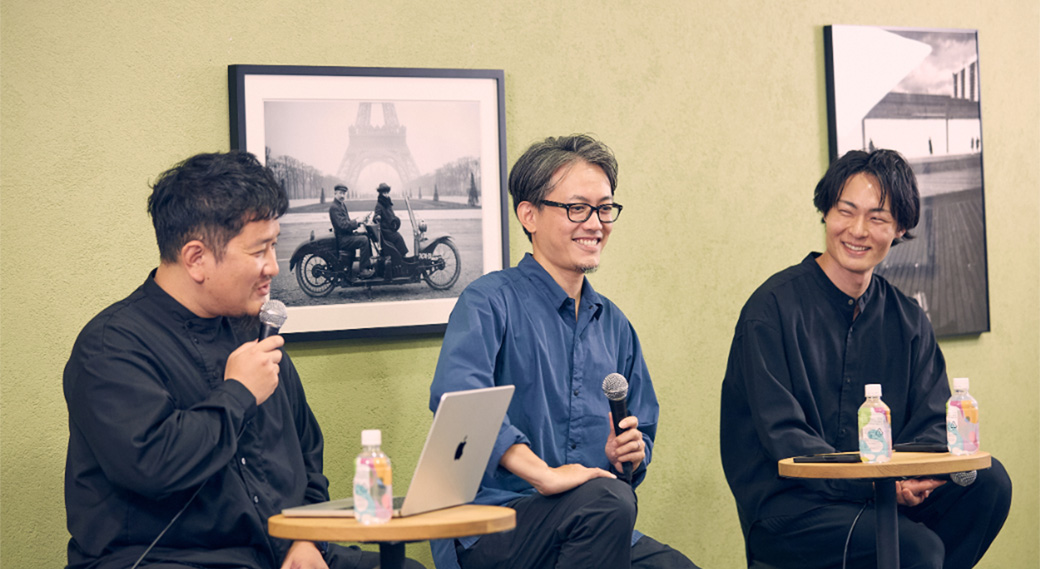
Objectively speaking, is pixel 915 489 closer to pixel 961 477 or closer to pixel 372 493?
pixel 961 477

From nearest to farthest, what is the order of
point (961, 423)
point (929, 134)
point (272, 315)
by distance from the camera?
1. point (272, 315)
2. point (961, 423)
3. point (929, 134)

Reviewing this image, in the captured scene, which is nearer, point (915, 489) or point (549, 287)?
point (549, 287)

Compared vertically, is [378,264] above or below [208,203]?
below

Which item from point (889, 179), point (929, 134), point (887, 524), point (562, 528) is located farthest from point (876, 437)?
point (929, 134)

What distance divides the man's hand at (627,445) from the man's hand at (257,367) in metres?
0.83

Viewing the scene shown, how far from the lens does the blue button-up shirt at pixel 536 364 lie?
8.28ft

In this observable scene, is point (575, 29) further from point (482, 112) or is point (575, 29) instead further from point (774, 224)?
point (774, 224)

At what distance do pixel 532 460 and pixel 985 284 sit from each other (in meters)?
2.57

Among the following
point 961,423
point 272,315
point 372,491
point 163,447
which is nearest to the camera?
point 372,491

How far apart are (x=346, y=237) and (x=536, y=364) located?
32.5 inches

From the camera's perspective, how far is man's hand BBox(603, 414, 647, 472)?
249cm

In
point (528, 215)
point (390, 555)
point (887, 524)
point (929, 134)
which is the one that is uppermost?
point (929, 134)

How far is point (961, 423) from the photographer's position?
270cm

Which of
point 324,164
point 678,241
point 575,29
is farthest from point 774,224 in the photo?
point 324,164
